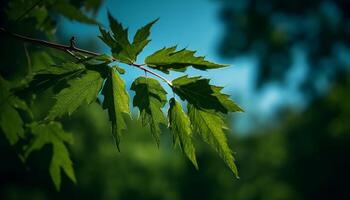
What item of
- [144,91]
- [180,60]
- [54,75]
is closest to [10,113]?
[54,75]

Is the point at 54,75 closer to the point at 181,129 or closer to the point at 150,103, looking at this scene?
the point at 150,103

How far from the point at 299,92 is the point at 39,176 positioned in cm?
1256

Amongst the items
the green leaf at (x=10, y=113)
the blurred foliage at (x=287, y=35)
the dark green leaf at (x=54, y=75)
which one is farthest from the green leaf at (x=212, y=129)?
the blurred foliage at (x=287, y=35)

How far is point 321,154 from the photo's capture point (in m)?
16.5

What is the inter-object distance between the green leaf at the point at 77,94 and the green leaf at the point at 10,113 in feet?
1.03

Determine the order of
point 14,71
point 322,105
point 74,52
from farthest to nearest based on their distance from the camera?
point 322,105, point 14,71, point 74,52

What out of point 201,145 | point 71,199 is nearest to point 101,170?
point 71,199

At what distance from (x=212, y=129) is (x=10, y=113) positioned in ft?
2.40

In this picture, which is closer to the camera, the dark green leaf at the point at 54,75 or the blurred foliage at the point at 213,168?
the dark green leaf at the point at 54,75

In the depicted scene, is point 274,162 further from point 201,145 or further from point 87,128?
point 87,128

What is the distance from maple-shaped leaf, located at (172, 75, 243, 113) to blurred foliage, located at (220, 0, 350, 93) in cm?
1696

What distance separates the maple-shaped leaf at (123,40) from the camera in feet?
3.43

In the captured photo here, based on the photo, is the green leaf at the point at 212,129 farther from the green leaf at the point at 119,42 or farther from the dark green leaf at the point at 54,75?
the dark green leaf at the point at 54,75

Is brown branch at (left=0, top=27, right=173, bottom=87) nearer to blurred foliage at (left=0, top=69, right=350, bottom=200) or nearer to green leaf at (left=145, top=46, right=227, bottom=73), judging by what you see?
green leaf at (left=145, top=46, right=227, bottom=73)
